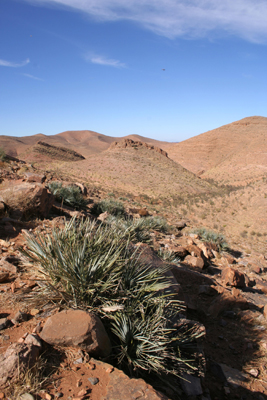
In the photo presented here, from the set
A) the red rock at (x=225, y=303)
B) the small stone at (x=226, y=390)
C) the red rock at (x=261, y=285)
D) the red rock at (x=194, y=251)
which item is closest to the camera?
the small stone at (x=226, y=390)

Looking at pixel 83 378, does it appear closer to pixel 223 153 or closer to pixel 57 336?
pixel 57 336

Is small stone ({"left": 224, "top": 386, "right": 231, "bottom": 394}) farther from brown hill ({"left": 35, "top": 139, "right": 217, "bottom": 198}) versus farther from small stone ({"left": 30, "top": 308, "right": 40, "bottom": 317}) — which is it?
brown hill ({"left": 35, "top": 139, "right": 217, "bottom": 198})

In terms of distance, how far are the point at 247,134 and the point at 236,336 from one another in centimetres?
6545

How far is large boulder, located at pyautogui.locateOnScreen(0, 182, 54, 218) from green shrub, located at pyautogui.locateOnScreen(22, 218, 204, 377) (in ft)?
9.30

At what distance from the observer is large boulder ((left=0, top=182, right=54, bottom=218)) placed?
18.9 feet

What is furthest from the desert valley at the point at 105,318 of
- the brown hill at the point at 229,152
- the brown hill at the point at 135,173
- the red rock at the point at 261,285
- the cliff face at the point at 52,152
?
the cliff face at the point at 52,152

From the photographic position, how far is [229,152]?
195ft

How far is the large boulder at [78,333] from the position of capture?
233 cm

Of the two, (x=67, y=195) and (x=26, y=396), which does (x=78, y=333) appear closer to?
(x=26, y=396)

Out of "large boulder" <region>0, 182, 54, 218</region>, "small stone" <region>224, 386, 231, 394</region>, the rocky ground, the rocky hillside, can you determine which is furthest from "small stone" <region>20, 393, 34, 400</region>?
the rocky hillside

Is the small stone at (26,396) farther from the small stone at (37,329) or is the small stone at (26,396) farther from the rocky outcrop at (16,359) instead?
the small stone at (37,329)

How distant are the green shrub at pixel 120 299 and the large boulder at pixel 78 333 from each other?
16cm

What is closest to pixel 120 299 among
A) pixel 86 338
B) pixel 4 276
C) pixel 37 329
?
pixel 86 338

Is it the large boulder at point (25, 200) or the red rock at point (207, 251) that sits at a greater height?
the large boulder at point (25, 200)
